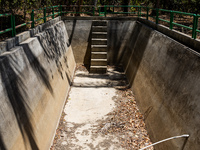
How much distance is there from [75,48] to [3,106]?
11.1 m

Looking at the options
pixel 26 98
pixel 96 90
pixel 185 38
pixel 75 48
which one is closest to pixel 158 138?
pixel 185 38

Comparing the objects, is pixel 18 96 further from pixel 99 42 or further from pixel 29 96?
pixel 99 42

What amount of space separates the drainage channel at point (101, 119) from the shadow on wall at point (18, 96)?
1.68m

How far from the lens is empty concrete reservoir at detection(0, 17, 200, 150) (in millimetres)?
4828

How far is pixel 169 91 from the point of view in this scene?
6.59 meters

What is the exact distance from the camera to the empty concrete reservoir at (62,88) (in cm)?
483

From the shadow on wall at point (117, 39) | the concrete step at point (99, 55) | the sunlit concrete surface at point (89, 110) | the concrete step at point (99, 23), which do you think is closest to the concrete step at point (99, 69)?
the sunlit concrete surface at point (89, 110)

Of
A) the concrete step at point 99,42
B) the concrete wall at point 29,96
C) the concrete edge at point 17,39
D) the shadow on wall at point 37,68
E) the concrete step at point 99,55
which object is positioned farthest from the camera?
the concrete step at point 99,42

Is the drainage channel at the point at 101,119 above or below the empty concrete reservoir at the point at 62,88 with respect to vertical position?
below

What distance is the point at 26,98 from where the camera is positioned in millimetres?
5535

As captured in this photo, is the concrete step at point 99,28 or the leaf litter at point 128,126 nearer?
the leaf litter at point 128,126

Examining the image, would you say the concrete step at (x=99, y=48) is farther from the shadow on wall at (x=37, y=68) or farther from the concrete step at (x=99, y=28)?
the shadow on wall at (x=37, y=68)

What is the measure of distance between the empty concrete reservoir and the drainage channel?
0.35 metres

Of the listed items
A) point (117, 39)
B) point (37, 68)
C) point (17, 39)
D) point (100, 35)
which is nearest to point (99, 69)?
point (100, 35)
